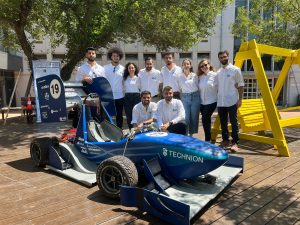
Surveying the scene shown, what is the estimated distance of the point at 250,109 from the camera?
26.0ft

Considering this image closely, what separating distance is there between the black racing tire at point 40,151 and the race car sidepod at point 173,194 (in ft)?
7.29

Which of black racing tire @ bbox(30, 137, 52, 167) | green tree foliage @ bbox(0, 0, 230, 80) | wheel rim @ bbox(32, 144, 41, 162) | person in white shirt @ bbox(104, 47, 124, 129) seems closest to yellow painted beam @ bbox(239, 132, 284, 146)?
person in white shirt @ bbox(104, 47, 124, 129)

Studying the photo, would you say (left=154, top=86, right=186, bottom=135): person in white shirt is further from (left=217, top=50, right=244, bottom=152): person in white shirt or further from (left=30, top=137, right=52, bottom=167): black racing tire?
(left=30, top=137, right=52, bottom=167): black racing tire

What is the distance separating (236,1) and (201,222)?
2436 centimetres

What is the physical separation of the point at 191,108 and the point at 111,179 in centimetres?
290

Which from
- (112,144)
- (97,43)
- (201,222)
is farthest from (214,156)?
(97,43)

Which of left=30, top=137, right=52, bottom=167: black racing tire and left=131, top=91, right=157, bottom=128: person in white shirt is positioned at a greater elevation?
left=131, top=91, right=157, bottom=128: person in white shirt

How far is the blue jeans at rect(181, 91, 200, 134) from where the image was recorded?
6422 mm

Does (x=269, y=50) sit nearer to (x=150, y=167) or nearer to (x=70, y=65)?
(x=150, y=167)

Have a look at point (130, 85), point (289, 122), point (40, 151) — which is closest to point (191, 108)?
point (130, 85)

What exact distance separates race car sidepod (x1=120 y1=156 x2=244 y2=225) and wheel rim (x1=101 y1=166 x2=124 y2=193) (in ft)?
1.09

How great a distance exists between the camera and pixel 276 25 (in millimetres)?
16688

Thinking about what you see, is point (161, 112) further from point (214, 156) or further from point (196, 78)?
point (214, 156)

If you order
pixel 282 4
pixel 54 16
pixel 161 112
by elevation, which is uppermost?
pixel 282 4
